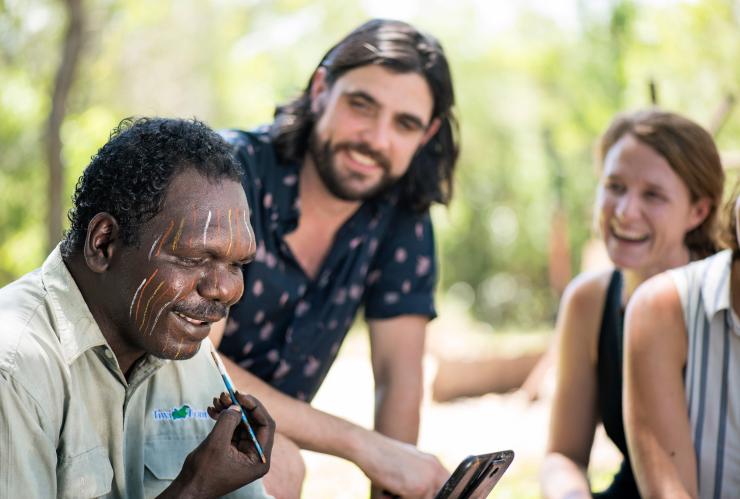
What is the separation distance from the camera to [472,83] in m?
17.2

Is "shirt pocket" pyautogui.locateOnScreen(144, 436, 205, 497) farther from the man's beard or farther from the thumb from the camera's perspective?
the man's beard

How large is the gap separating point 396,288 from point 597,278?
0.72 metres

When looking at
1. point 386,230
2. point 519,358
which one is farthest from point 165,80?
point 386,230

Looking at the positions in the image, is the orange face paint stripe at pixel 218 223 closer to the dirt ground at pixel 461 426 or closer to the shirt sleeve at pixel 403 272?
the shirt sleeve at pixel 403 272

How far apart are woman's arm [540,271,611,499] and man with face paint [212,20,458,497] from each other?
1.61 feet

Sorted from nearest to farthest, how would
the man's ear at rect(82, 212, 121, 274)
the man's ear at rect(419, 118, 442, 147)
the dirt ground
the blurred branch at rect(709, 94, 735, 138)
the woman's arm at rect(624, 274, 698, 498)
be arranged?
the man's ear at rect(82, 212, 121, 274) < the woman's arm at rect(624, 274, 698, 498) < the man's ear at rect(419, 118, 442, 147) < the dirt ground < the blurred branch at rect(709, 94, 735, 138)

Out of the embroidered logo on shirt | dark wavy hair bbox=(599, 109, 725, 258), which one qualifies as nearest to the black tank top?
dark wavy hair bbox=(599, 109, 725, 258)

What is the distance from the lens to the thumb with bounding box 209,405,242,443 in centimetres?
206

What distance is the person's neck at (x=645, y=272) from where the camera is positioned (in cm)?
338

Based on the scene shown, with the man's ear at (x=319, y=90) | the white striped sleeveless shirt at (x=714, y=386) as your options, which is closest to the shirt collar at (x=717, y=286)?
the white striped sleeveless shirt at (x=714, y=386)

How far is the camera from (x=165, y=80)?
19.7 meters

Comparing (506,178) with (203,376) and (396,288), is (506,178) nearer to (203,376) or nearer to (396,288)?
(396,288)

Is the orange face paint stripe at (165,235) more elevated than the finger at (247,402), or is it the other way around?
the orange face paint stripe at (165,235)

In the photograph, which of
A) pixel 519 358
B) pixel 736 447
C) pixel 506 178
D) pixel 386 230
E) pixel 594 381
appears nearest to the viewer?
pixel 736 447
